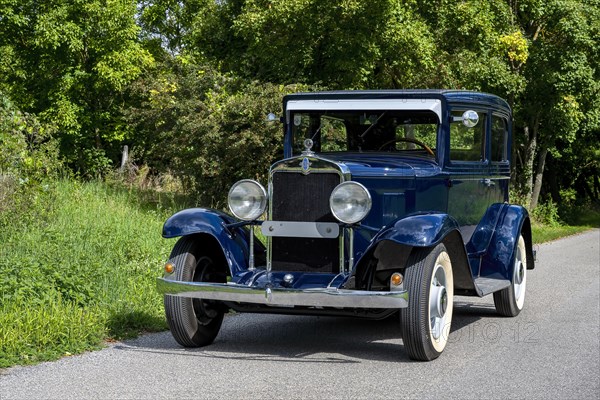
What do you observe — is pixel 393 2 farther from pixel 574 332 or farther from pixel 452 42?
pixel 574 332

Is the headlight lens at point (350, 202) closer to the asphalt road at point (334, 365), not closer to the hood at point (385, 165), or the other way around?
the hood at point (385, 165)

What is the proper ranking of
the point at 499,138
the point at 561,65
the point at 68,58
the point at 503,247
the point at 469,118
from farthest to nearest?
the point at 68,58, the point at 561,65, the point at 499,138, the point at 503,247, the point at 469,118

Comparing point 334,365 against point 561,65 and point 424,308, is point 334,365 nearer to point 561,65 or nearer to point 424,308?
point 424,308

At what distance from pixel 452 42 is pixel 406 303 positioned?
17.1 m

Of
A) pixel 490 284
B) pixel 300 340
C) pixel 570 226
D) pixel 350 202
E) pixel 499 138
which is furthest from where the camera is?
pixel 570 226

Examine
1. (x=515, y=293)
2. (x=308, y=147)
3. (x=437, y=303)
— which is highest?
(x=308, y=147)

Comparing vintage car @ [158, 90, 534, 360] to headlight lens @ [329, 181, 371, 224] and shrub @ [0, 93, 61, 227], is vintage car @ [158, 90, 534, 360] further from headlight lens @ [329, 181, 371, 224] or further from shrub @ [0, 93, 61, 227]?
shrub @ [0, 93, 61, 227]

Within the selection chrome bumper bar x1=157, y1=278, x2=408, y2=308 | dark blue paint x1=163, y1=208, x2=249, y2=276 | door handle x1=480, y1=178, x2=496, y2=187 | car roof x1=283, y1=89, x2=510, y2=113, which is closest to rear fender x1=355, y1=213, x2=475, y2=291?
chrome bumper bar x1=157, y1=278, x2=408, y2=308

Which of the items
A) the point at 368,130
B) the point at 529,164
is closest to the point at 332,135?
the point at 368,130

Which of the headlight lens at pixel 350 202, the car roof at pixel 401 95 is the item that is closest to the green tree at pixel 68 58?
the car roof at pixel 401 95

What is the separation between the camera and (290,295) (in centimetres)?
661

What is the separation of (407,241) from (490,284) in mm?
1924

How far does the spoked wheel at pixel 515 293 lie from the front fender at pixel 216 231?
298cm

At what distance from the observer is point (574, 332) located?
8.17 meters
